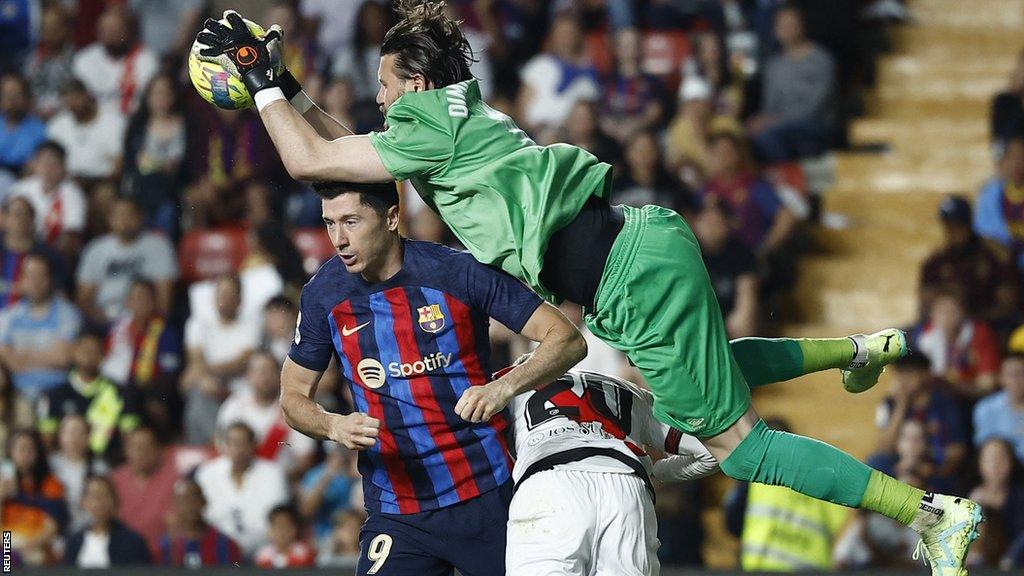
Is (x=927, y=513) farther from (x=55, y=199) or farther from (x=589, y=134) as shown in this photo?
(x=55, y=199)

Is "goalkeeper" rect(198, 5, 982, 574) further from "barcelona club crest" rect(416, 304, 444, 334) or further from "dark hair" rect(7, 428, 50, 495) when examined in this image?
"dark hair" rect(7, 428, 50, 495)

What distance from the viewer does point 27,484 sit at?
7.86 metres

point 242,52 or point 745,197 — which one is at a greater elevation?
point 242,52

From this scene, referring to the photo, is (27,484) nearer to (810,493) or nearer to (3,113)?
(3,113)

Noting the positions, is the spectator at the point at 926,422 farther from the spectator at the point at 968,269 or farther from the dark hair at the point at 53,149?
the dark hair at the point at 53,149

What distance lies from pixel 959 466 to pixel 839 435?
0.90 m

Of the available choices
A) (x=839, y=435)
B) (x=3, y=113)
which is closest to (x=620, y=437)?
(x=839, y=435)

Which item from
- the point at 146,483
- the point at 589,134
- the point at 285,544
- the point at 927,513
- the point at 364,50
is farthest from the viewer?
the point at 364,50

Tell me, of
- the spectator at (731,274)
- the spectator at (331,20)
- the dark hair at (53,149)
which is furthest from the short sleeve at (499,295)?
the dark hair at (53,149)

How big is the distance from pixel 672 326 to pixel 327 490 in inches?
148

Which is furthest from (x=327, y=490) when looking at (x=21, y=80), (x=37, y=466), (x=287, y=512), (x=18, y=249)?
(x=21, y=80)

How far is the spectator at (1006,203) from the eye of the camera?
8.04 m

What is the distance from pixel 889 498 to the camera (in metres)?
4.20

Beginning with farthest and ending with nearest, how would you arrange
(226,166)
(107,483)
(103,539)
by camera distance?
(226,166), (107,483), (103,539)
